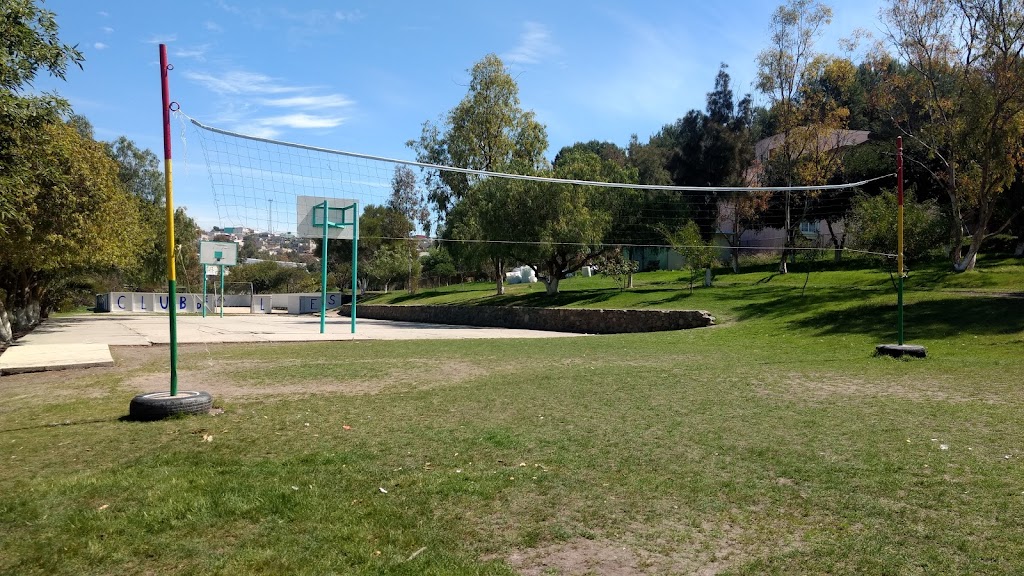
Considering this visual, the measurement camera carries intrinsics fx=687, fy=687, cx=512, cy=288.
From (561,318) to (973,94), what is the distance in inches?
597

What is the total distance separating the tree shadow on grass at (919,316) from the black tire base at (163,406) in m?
13.7

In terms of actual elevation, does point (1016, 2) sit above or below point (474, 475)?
above

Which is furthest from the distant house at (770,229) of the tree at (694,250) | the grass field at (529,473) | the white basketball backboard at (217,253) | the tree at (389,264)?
the grass field at (529,473)

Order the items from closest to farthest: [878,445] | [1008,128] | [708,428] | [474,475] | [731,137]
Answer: [474,475], [878,445], [708,428], [1008,128], [731,137]

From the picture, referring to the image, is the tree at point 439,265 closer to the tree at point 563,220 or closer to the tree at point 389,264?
the tree at point 389,264

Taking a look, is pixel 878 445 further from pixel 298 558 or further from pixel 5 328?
pixel 5 328

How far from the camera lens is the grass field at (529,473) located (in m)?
3.56

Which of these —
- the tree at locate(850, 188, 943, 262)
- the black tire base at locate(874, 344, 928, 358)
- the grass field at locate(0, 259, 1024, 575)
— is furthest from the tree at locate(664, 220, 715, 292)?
the grass field at locate(0, 259, 1024, 575)

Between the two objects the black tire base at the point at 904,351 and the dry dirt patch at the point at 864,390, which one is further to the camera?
the black tire base at the point at 904,351

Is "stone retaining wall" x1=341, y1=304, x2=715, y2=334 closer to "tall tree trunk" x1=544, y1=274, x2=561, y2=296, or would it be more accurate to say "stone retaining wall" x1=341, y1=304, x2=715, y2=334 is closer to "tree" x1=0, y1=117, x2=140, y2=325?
"tall tree trunk" x1=544, y1=274, x2=561, y2=296

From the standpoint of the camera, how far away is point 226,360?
43.0ft

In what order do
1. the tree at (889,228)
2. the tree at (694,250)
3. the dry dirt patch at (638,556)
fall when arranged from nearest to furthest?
the dry dirt patch at (638,556)
the tree at (889,228)
the tree at (694,250)

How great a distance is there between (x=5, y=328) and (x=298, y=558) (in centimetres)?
2186

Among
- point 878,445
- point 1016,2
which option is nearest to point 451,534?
point 878,445
